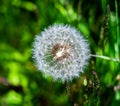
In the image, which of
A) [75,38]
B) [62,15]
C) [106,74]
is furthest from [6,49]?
[75,38]

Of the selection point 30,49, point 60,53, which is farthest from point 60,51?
point 30,49

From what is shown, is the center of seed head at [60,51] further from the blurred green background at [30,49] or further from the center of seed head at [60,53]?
the blurred green background at [30,49]

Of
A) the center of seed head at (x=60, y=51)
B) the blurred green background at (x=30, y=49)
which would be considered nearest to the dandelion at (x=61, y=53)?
the center of seed head at (x=60, y=51)

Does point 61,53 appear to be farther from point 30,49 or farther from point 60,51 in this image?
point 30,49

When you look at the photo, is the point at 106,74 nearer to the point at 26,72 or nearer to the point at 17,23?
the point at 26,72

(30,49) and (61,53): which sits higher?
(30,49)
